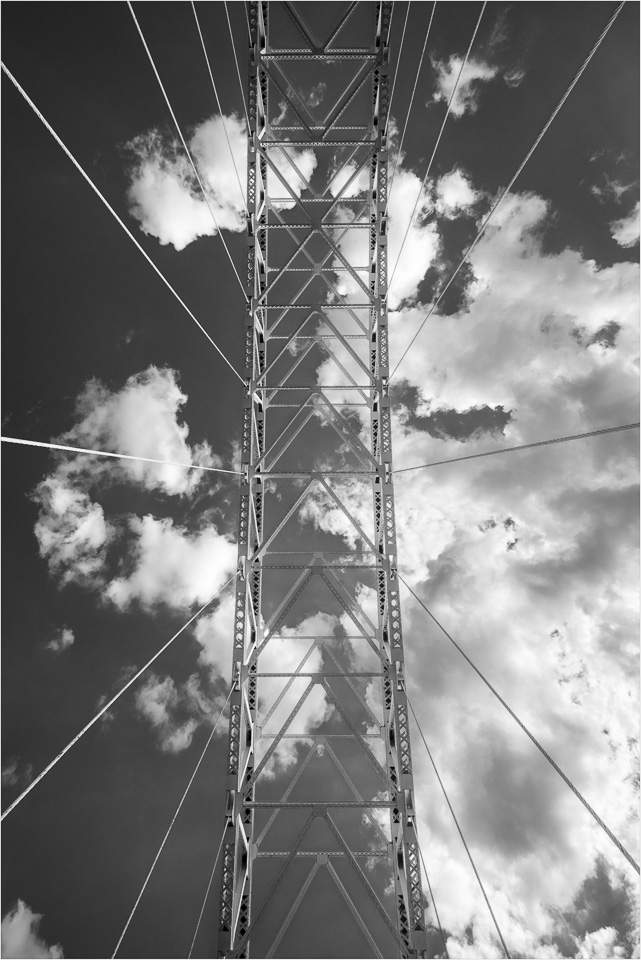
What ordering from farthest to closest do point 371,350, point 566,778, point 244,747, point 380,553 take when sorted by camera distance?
point 371,350
point 380,553
point 244,747
point 566,778

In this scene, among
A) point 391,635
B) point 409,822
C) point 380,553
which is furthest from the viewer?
point 380,553

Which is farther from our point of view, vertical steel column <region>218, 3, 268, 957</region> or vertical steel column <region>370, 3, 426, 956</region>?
vertical steel column <region>218, 3, 268, 957</region>

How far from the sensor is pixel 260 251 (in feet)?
47.6

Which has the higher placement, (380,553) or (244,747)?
(380,553)

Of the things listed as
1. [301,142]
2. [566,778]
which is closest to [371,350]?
[301,142]

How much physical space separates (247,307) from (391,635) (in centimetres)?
801

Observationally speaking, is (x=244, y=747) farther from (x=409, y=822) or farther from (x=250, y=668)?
(x=409, y=822)

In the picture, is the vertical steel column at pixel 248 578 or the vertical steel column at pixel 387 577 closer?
the vertical steel column at pixel 387 577

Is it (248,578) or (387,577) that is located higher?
(248,578)

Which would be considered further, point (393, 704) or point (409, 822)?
point (393, 704)

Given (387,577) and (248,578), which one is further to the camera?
(387,577)

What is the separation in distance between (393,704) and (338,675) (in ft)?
4.05

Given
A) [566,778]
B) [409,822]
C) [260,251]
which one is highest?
[260,251]

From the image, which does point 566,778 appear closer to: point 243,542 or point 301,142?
point 243,542
